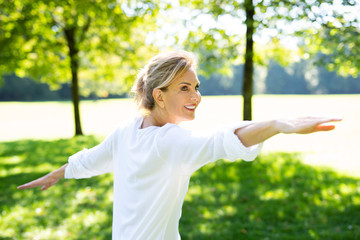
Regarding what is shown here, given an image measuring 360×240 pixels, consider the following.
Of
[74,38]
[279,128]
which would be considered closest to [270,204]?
[279,128]

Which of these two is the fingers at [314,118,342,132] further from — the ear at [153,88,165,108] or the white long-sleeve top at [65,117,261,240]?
the ear at [153,88,165,108]

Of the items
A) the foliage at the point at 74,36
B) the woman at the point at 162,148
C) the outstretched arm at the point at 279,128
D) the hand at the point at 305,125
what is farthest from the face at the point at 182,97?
the foliage at the point at 74,36

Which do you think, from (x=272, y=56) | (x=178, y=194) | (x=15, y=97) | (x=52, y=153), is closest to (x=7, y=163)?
(x=52, y=153)

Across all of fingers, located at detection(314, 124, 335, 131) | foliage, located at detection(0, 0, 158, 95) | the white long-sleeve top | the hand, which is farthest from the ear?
foliage, located at detection(0, 0, 158, 95)

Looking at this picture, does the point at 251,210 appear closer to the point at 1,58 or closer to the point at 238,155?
the point at 238,155

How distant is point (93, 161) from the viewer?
2.18m

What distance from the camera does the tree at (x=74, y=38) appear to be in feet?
36.9

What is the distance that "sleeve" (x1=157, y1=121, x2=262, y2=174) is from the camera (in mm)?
1415

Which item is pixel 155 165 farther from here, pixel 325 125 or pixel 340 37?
pixel 340 37

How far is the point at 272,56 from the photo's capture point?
35.4ft

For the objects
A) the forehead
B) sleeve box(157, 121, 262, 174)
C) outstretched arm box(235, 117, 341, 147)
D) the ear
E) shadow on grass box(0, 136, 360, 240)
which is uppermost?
the forehead

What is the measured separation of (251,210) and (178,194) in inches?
156

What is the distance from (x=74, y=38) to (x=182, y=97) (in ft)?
45.9

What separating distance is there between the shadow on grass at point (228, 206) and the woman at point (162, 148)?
293cm
